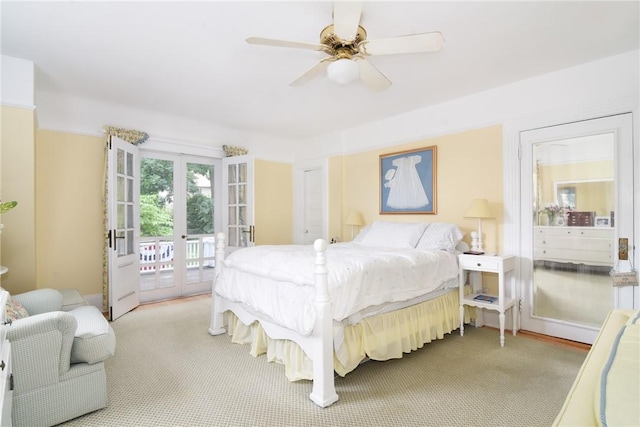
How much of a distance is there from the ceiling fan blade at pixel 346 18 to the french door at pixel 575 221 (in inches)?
88.1

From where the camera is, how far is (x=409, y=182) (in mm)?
4105

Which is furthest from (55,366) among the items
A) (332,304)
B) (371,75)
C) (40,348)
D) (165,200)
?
(165,200)

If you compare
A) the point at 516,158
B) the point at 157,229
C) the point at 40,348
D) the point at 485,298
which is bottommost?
the point at 485,298

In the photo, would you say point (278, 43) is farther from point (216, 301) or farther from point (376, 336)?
point (216, 301)

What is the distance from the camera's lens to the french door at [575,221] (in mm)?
2691

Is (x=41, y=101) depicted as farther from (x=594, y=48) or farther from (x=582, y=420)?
(x=594, y=48)

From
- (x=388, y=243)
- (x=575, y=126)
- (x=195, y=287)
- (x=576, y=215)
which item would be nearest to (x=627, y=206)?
(x=576, y=215)

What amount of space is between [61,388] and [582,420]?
233 centimetres

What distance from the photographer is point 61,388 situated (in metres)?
1.79

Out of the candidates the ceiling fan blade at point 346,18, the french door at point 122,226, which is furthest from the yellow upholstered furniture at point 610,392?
the french door at point 122,226

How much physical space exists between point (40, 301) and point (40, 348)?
0.88 m

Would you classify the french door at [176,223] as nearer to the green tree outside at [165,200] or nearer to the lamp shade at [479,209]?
the green tree outside at [165,200]

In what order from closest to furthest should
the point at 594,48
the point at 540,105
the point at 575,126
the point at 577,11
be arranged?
the point at 577,11, the point at 594,48, the point at 575,126, the point at 540,105

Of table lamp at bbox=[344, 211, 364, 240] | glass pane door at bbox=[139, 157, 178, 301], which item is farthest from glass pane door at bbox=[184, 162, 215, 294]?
table lamp at bbox=[344, 211, 364, 240]
